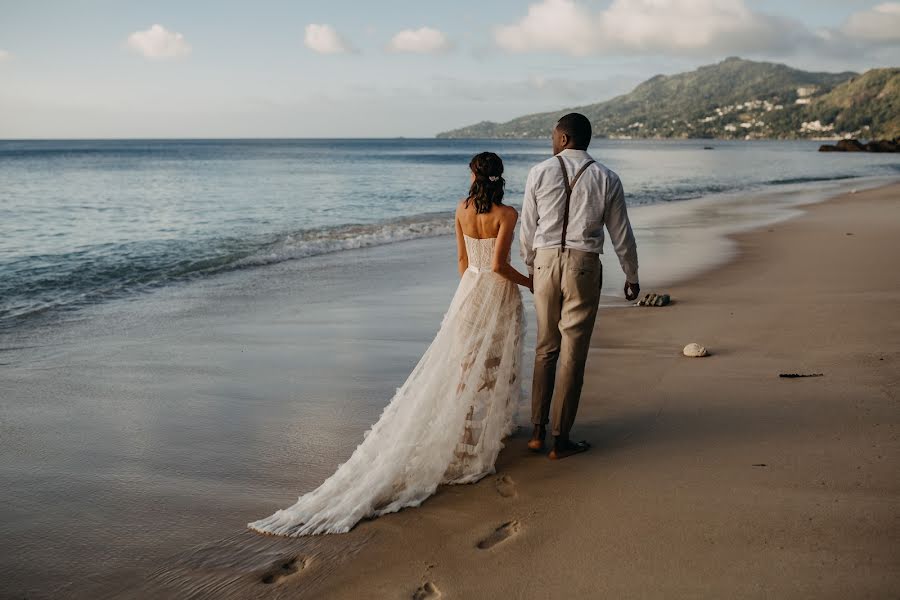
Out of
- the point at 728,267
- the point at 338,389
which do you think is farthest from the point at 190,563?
the point at 728,267

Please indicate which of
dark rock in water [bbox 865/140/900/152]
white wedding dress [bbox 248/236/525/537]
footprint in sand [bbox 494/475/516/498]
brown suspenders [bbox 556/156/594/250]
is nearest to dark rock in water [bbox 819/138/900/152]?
dark rock in water [bbox 865/140/900/152]

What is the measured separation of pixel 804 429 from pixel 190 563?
3.98m

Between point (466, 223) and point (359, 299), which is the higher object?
point (466, 223)

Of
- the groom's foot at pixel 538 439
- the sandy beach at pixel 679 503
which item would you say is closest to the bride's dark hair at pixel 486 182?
the groom's foot at pixel 538 439

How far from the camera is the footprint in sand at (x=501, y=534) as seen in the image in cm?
359

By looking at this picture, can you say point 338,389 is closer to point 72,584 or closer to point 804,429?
point 72,584

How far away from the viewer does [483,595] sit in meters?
3.16

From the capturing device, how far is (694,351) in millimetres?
6762

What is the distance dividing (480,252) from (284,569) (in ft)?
7.36

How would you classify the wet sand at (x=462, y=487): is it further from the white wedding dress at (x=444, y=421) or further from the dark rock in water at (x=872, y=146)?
the dark rock in water at (x=872, y=146)

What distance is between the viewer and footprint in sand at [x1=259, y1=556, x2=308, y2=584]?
3.39 m

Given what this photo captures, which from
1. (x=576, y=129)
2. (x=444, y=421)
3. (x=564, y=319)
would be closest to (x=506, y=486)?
(x=444, y=421)

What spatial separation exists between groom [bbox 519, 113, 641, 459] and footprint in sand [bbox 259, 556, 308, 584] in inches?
71.7

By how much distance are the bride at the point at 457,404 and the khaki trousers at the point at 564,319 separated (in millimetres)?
176
